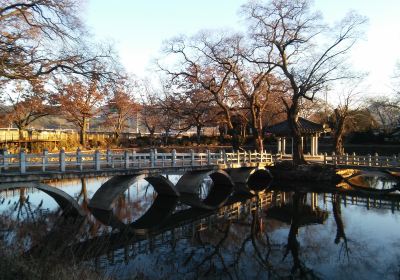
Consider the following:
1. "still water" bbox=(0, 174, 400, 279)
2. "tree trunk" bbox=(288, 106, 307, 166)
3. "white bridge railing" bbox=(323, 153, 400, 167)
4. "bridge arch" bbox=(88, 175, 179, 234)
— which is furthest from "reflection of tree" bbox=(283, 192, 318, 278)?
"white bridge railing" bbox=(323, 153, 400, 167)

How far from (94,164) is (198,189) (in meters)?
7.40

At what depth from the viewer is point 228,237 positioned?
1532cm

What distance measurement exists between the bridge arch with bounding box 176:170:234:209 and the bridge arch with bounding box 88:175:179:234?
53.1 inches

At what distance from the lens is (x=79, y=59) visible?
16984mm

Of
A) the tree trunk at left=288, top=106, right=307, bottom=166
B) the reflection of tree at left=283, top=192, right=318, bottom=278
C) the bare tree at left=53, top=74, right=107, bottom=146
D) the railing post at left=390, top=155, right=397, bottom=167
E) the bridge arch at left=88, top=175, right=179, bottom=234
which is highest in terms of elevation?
the bare tree at left=53, top=74, right=107, bottom=146

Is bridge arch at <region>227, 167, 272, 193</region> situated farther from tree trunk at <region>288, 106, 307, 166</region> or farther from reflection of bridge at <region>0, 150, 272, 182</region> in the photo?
tree trunk at <region>288, 106, 307, 166</region>

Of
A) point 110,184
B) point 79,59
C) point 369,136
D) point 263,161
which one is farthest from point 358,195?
point 369,136

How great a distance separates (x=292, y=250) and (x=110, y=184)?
9738 millimetres

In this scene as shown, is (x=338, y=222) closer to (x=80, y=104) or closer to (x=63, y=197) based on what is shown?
(x=63, y=197)

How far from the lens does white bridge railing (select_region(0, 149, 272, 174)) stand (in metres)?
15.7

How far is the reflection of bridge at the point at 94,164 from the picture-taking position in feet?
50.1

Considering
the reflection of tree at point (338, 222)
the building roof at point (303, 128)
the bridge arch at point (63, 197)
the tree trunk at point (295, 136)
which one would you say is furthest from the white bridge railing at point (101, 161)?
the reflection of tree at point (338, 222)

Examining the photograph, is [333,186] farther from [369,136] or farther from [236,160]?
[369,136]

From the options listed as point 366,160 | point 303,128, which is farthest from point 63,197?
point 303,128
